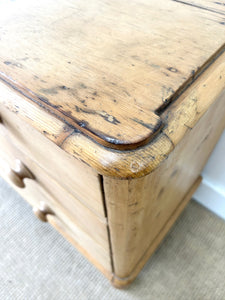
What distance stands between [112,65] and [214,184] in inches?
27.2

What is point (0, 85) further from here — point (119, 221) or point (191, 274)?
point (191, 274)

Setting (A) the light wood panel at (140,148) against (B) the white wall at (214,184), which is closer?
(A) the light wood panel at (140,148)

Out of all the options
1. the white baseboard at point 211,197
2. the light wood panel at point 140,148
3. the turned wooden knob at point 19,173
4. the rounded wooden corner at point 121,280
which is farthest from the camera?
the white baseboard at point 211,197

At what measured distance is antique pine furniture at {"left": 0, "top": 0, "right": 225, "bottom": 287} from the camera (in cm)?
24

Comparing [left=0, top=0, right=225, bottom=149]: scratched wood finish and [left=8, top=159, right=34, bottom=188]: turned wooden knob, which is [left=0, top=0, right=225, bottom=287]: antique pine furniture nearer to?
[left=0, top=0, right=225, bottom=149]: scratched wood finish

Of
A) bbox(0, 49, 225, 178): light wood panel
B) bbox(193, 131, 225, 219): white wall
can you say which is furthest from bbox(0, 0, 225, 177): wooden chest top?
bbox(193, 131, 225, 219): white wall

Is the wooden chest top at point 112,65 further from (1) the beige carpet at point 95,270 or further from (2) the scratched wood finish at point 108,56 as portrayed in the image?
(1) the beige carpet at point 95,270

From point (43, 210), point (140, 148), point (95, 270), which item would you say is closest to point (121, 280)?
point (95, 270)

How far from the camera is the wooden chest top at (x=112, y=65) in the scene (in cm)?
24

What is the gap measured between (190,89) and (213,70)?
5 centimetres

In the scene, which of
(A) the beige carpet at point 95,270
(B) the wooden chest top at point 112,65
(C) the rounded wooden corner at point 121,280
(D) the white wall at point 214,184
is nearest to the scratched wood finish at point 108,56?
(B) the wooden chest top at point 112,65

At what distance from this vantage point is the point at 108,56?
320 mm

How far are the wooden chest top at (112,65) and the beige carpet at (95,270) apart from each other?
2.23 feet

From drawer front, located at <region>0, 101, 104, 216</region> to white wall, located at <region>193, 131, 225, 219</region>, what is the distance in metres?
0.51
